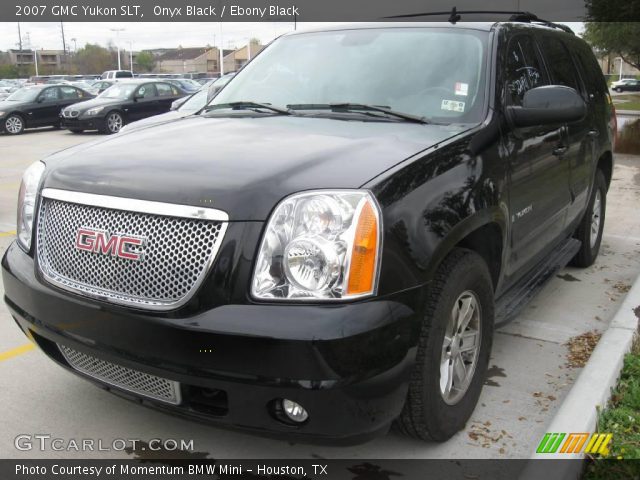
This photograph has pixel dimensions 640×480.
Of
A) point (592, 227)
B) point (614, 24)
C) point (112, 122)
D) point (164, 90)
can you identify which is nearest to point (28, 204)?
point (592, 227)

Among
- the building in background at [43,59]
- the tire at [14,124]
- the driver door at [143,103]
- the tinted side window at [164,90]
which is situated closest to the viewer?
the tire at [14,124]

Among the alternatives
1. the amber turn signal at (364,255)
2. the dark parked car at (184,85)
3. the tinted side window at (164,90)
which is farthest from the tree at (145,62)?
the amber turn signal at (364,255)

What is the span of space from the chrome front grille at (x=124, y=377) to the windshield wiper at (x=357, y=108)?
5.68 ft

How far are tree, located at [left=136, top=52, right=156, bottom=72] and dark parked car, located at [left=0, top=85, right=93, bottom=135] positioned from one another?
9131 centimetres

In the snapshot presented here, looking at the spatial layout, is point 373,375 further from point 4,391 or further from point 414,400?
point 4,391

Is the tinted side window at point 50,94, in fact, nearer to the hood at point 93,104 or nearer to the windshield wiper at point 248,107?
the hood at point 93,104

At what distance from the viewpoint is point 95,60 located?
317ft

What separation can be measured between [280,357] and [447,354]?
0.95 meters

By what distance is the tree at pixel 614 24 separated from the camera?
21.2 meters

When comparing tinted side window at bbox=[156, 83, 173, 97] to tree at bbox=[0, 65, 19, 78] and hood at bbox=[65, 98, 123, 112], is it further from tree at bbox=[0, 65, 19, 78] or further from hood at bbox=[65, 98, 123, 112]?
tree at bbox=[0, 65, 19, 78]

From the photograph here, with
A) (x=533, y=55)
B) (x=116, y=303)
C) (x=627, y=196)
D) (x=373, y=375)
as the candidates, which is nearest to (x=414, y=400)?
(x=373, y=375)

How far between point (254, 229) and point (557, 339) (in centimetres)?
266

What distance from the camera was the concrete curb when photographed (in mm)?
2643

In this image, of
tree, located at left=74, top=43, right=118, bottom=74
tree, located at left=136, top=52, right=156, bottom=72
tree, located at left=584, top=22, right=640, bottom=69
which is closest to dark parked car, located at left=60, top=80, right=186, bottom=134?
tree, located at left=584, top=22, right=640, bottom=69
